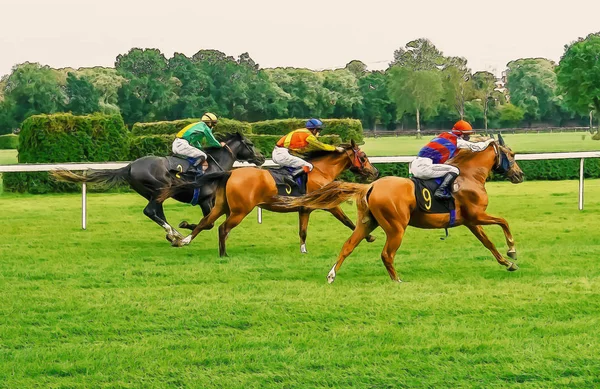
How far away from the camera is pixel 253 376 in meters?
4.33

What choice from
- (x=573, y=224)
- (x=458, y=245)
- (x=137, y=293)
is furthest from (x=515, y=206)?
(x=137, y=293)

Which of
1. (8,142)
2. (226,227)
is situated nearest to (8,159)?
(8,142)

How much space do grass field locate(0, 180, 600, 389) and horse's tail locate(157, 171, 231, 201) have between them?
25.1 inches

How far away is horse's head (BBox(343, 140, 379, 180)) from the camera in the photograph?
954 centimetres

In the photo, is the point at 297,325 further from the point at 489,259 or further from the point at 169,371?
the point at 489,259

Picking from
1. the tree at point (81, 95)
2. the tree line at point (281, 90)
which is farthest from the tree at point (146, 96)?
the tree at point (81, 95)

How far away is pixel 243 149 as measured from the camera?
10320 millimetres

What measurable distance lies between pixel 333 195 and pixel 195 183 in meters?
2.24

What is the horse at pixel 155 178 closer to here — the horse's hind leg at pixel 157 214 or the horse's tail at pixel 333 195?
the horse's hind leg at pixel 157 214

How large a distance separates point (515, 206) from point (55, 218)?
745 cm

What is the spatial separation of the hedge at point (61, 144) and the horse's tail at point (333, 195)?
1064 cm

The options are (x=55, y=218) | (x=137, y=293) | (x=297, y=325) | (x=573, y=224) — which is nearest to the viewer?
(x=297, y=325)

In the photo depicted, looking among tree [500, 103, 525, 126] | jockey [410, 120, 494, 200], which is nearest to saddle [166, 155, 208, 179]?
jockey [410, 120, 494, 200]

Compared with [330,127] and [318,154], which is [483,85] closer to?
[330,127]
